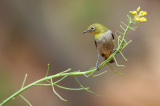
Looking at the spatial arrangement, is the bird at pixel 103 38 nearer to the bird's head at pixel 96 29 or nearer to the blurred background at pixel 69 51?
the bird's head at pixel 96 29

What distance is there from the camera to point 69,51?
430 centimetres

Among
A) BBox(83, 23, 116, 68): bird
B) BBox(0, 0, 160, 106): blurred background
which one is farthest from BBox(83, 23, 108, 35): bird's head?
BBox(0, 0, 160, 106): blurred background

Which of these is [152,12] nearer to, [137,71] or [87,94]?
[137,71]

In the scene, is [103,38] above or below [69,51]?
above

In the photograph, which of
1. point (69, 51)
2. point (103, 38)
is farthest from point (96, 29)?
point (69, 51)

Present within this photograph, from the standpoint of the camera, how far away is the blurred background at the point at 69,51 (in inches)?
160

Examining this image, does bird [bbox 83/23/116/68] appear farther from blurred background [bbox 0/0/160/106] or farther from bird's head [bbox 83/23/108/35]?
blurred background [bbox 0/0/160/106]

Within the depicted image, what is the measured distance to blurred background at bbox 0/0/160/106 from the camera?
4.07 metres

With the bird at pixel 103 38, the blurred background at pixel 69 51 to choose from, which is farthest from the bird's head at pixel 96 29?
the blurred background at pixel 69 51

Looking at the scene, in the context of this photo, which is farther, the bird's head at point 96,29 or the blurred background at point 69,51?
the blurred background at point 69,51

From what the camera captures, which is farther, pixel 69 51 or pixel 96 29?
pixel 69 51

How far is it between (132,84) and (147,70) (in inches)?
13.7

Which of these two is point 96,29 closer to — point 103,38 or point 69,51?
point 103,38

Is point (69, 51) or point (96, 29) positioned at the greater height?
point (96, 29)
